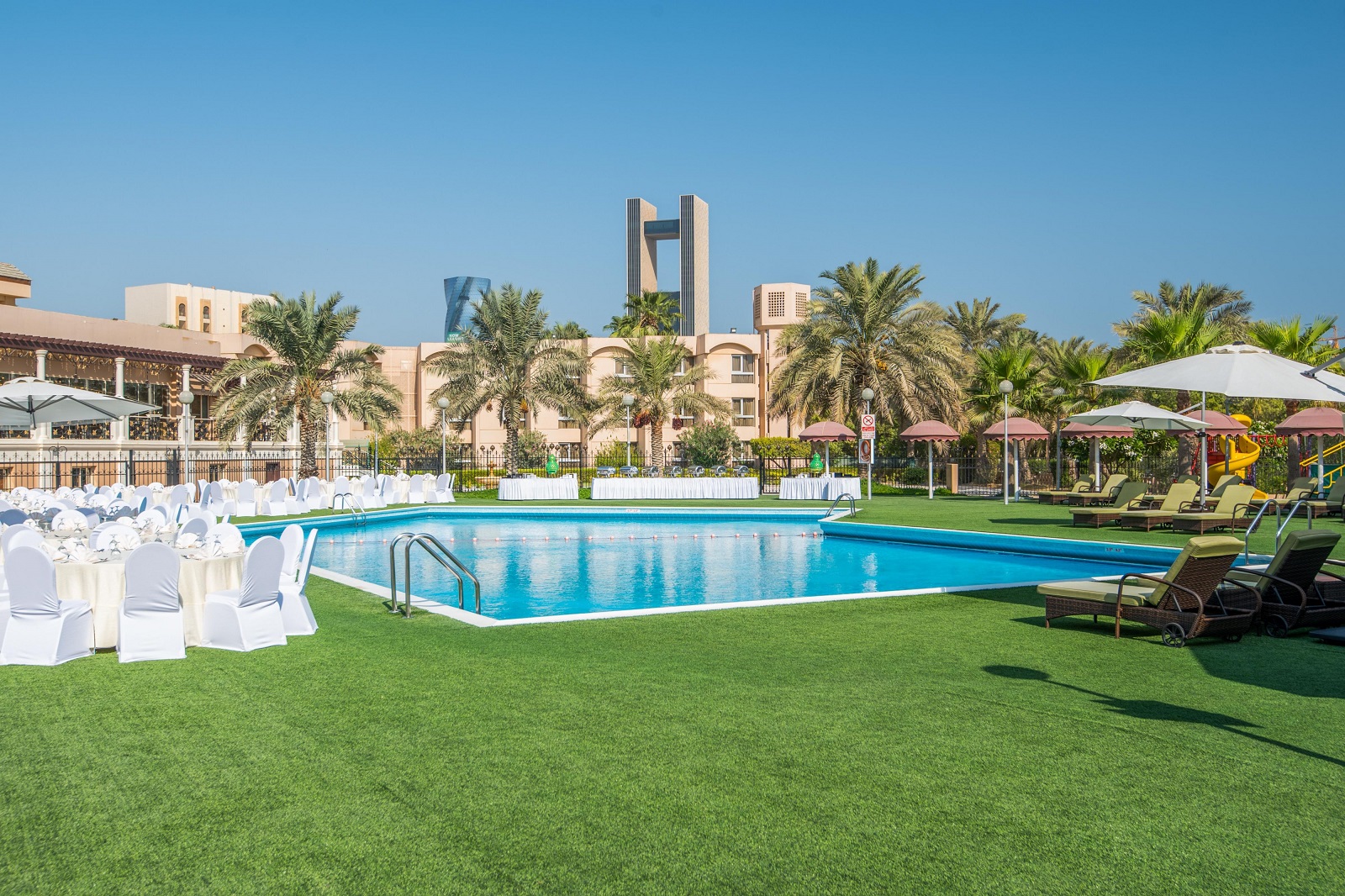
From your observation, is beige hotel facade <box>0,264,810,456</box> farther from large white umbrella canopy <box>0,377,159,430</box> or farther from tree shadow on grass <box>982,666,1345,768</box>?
tree shadow on grass <box>982,666,1345,768</box>

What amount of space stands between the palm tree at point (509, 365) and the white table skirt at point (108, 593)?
2275 cm

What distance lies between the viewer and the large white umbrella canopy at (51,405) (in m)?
15.9

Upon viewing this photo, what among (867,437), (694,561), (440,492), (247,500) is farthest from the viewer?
(440,492)

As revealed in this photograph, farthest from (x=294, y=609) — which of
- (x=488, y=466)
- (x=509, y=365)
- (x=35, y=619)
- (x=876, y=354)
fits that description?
(x=488, y=466)

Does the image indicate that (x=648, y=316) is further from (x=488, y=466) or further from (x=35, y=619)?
(x=35, y=619)

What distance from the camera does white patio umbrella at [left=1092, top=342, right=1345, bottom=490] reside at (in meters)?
9.10

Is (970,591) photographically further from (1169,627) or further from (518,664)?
(518,664)

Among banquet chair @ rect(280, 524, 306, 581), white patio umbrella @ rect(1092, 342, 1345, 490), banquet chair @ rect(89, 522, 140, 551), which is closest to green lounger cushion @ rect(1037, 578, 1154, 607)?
white patio umbrella @ rect(1092, 342, 1345, 490)

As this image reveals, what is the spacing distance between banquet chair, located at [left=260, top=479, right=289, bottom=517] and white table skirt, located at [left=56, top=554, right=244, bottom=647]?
49.7 ft

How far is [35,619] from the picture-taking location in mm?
6711

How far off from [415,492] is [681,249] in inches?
3693

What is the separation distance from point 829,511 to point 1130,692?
16.0m

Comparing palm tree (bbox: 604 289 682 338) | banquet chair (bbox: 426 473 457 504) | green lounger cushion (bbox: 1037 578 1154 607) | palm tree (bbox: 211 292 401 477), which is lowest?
green lounger cushion (bbox: 1037 578 1154 607)

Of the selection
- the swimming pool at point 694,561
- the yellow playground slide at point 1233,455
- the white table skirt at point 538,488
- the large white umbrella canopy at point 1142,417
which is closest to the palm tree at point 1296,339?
the yellow playground slide at point 1233,455
